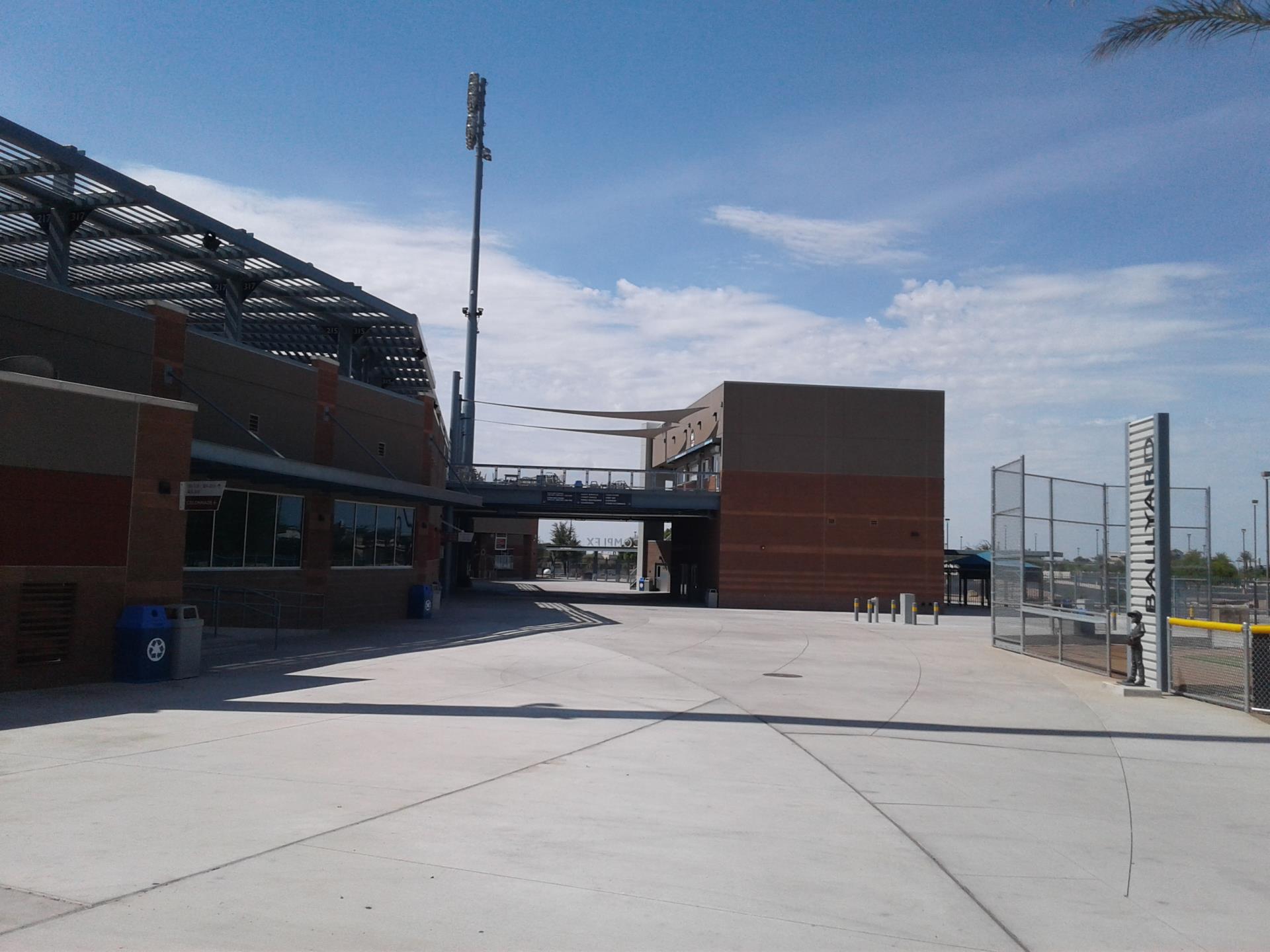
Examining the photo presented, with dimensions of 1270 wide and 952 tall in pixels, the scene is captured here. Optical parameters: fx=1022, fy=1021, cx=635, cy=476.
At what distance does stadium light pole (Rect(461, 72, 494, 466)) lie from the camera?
48812 mm

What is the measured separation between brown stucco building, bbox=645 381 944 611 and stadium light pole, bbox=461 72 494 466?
1216 centimetres

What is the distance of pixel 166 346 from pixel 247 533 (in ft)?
17.9

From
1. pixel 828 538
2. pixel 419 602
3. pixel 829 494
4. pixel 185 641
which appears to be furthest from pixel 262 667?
pixel 829 494

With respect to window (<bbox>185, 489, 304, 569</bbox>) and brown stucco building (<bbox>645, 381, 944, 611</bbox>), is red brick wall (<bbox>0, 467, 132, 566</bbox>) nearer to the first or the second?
window (<bbox>185, 489, 304, 569</bbox>)

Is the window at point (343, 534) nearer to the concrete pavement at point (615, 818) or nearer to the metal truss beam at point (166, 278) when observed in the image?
the metal truss beam at point (166, 278)

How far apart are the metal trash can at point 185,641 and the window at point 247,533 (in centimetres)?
668

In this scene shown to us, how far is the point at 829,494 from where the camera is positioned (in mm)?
49156

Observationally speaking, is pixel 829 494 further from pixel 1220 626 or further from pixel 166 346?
pixel 166 346

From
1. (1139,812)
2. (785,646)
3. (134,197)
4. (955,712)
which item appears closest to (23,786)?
(1139,812)

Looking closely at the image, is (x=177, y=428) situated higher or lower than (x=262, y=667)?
higher

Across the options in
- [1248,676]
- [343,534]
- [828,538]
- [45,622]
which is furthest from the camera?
[828,538]

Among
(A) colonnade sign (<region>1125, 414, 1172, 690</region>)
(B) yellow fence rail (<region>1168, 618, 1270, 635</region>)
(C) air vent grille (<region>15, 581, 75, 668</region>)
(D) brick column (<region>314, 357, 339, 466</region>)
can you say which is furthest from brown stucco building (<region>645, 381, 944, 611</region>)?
→ (C) air vent grille (<region>15, 581, 75, 668</region>)

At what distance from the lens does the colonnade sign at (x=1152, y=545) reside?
1697 cm

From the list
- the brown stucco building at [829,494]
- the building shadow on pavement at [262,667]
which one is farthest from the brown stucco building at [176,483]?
the brown stucco building at [829,494]
